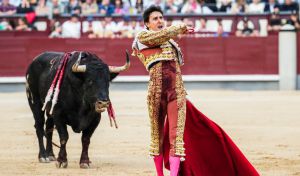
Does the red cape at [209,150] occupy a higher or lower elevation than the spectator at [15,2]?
higher

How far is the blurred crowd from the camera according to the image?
18.3m

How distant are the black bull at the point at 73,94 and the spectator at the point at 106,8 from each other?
31.5 ft

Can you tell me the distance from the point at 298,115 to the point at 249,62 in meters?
5.96

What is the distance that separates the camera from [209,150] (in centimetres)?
664

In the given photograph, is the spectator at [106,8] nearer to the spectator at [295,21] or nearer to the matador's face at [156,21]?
the spectator at [295,21]

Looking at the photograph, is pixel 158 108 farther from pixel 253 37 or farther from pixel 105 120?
pixel 253 37

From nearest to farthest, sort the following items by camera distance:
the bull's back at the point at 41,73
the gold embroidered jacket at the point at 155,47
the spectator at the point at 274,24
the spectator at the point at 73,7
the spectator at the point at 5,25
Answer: the gold embroidered jacket at the point at 155,47
the bull's back at the point at 41,73
the spectator at the point at 73,7
the spectator at the point at 274,24
the spectator at the point at 5,25

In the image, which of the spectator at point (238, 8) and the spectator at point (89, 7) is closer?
the spectator at point (238, 8)

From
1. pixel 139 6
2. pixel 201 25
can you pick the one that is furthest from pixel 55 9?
pixel 201 25

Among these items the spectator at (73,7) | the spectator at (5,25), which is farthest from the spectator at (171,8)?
the spectator at (5,25)

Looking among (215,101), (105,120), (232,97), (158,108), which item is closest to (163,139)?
(158,108)

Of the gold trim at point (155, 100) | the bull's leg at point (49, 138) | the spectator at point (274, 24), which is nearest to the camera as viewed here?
the gold trim at point (155, 100)

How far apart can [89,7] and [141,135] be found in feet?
A: 26.8

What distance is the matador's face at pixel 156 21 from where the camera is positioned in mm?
6258
